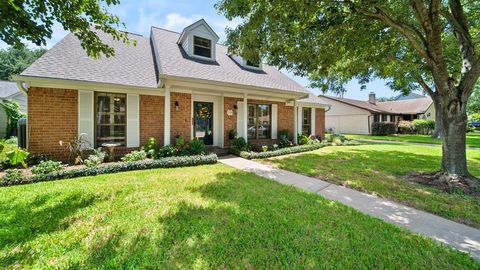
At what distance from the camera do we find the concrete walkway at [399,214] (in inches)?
126

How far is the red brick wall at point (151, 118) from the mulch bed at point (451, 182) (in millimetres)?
9037

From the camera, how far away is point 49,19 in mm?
4008

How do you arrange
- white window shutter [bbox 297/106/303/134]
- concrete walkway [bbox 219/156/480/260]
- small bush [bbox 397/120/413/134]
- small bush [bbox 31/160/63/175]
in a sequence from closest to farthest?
concrete walkway [bbox 219/156/480/260] → small bush [bbox 31/160/63/175] → white window shutter [bbox 297/106/303/134] → small bush [bbox 397/120/413/134]

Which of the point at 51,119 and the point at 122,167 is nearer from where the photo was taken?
the point at 122,167

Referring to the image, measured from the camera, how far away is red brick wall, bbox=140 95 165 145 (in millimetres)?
8898

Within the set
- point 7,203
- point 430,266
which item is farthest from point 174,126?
point 430,266

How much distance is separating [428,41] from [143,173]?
8966 millimetres

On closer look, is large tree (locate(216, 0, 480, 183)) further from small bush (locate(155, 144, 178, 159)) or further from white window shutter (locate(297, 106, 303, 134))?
white window shutter (locate(297, 106, 303, 134))

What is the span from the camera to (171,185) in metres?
5.29

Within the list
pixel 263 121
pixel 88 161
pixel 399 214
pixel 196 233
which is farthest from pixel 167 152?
pixel 399 214

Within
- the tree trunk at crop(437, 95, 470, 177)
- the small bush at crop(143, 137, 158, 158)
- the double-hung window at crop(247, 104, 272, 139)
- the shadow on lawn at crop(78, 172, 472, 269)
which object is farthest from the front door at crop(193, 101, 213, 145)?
the tree trunk at crop(437, 95, 470, 177)

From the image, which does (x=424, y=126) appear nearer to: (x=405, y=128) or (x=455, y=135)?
(x=405, y=128)

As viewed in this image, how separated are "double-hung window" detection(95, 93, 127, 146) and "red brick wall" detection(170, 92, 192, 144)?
182cm

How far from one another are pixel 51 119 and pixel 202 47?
7393 mm
